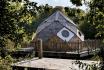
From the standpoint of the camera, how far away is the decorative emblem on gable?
90.1ft

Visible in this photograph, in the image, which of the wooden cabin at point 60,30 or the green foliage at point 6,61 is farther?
the wooden cabin at point 60,30

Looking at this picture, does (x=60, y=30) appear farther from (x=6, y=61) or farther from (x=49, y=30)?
(x=6, y=61)

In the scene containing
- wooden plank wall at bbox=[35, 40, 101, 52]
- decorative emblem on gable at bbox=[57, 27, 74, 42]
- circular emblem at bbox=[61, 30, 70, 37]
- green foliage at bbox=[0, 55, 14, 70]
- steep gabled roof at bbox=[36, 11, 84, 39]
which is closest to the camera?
green foliage at bbox=[0, 55, 14, 70]

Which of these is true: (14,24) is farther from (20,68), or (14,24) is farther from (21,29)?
(20,68)

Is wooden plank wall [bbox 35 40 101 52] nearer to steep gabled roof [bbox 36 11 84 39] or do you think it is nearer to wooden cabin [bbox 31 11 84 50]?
wooden cabin [bbox 31 11 84 50]

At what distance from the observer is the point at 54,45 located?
21.9 m

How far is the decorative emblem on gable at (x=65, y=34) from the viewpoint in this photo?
27.4m

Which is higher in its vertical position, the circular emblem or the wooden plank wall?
the circular emblem

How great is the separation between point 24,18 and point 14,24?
0.19m

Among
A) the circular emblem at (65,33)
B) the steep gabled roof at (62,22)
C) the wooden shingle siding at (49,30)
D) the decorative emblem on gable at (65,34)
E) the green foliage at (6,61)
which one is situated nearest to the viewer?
the green foliage at (6,61)

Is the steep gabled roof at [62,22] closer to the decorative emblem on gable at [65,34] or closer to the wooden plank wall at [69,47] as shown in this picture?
the decorative emblem on gable at [65,34]

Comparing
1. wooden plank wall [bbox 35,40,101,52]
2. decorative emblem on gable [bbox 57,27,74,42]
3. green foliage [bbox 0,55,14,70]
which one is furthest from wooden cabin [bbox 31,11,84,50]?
green foliage [bbox 0,55,14,70]

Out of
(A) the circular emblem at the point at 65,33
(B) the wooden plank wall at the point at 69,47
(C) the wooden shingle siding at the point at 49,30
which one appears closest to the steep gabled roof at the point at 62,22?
(C) the wooden shingle siding at the point at 49,30

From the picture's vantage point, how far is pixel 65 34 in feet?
91.2
